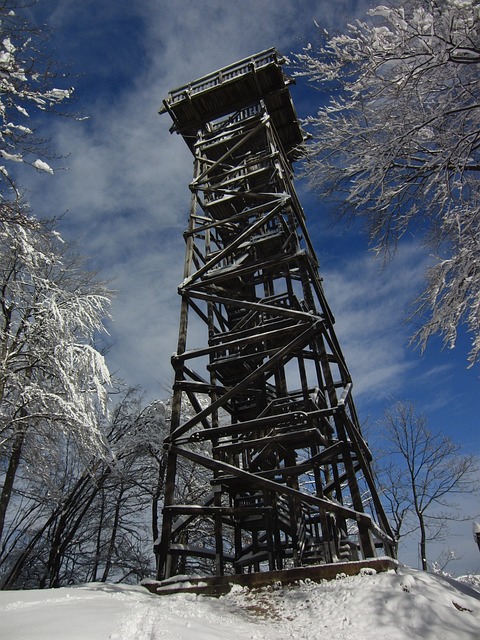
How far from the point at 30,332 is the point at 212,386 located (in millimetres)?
5596

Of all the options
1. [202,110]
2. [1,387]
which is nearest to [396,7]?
[202,110]

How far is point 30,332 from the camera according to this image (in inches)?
455

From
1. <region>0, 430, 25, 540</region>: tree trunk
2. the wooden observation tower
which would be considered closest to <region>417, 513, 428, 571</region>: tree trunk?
the wooden observation tower

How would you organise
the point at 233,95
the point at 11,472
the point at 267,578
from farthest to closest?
the point at 233,95 < the point at 11,472 < the point at 267,578

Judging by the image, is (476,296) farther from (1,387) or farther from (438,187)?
(1,387)

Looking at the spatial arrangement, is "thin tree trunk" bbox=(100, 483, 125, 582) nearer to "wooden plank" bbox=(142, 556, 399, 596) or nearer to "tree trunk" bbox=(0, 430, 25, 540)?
"tree trunk" bbox=(0, 430, 25, 540)

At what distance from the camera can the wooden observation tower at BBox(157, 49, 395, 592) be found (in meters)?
7.16

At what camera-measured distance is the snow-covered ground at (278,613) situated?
10.6 ft

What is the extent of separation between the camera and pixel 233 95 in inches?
523

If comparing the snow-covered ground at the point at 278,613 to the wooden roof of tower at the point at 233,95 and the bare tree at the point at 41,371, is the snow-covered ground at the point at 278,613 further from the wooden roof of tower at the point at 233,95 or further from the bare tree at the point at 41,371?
the wooden roof of tower at the point at 233,95

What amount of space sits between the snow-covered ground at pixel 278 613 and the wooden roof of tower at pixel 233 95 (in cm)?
1133

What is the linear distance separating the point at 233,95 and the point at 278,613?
13.2 m

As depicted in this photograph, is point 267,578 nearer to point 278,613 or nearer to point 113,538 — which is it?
point 278,613

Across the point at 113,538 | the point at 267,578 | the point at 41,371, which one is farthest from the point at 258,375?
the point at 113,538
